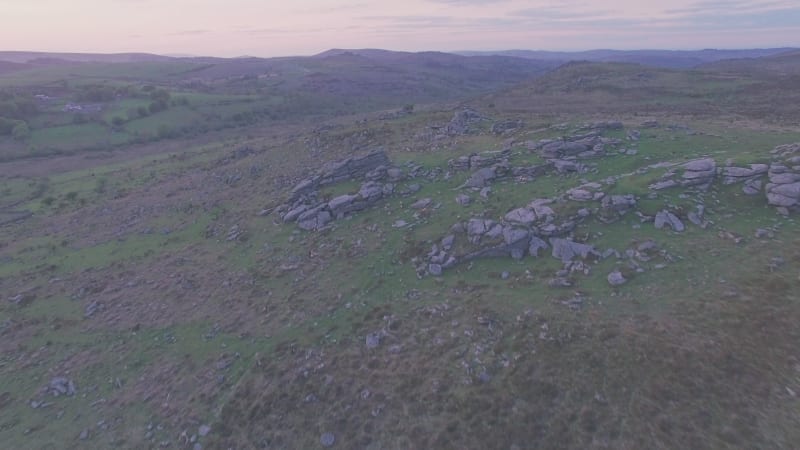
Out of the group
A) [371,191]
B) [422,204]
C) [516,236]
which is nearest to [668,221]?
[516,236]

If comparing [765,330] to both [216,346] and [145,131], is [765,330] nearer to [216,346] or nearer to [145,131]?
[216,346]

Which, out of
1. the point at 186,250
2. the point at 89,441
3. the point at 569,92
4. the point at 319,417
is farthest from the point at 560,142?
the point at 569,92

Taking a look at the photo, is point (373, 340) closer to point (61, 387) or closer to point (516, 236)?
point (516, 236)

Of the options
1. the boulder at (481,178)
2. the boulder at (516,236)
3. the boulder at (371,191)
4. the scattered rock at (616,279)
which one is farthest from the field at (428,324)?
the boulder at (516,236)

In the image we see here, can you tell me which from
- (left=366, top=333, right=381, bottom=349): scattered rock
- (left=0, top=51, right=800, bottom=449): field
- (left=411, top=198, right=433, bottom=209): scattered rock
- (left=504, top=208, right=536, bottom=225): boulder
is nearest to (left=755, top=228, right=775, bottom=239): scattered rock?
(left=0, top=51, right=800, bottom=449): field

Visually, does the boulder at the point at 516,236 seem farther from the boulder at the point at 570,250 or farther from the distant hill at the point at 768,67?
the distant hill at the point at 768,67
